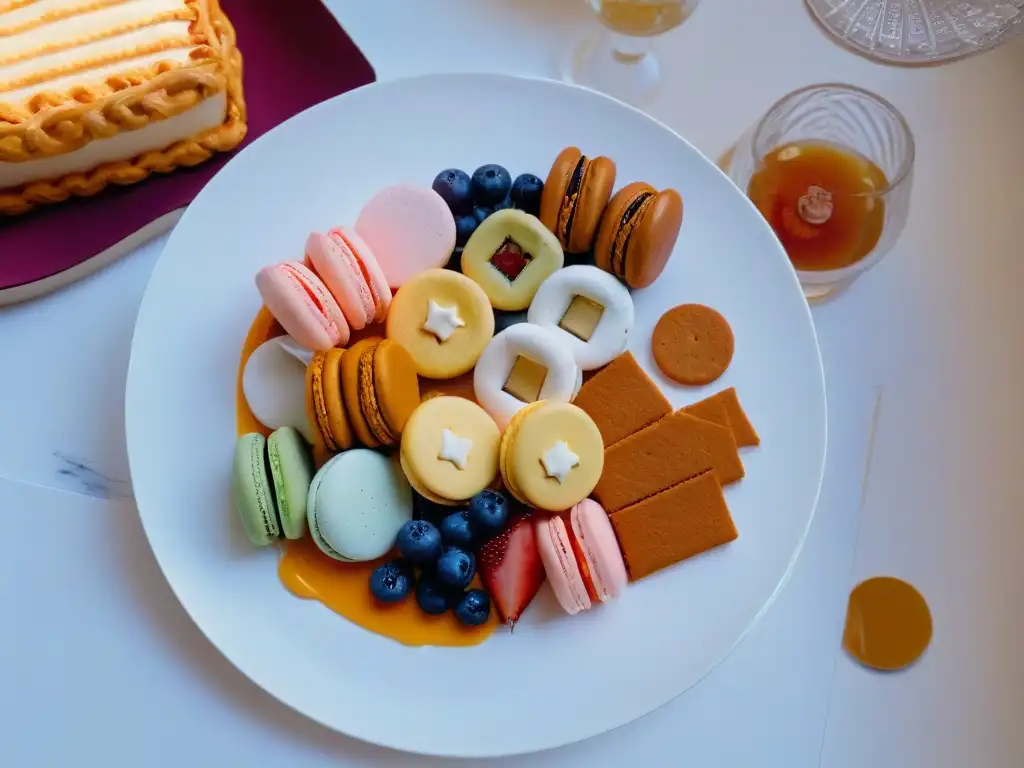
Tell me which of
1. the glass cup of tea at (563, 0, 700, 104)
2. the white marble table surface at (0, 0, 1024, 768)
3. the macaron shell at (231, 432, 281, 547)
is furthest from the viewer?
the glass cup of tea at (563, 0, 700, 104)

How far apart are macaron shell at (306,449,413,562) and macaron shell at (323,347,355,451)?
0.10 feet

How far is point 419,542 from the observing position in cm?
104

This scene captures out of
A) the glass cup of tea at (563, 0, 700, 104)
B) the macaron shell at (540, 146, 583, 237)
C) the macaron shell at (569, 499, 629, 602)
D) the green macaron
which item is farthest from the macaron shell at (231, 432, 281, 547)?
the glass cup of tea at (563, 0, 700, 104)

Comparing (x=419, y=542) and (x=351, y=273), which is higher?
(x=351, y=273)

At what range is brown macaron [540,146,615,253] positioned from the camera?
1130mm

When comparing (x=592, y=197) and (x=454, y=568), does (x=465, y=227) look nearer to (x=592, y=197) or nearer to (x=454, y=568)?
(x=592, y=197)

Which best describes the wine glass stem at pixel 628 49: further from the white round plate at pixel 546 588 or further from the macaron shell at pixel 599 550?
the macaron shell at pixel 599 550

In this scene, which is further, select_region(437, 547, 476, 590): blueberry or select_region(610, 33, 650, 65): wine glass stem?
select_region(610, 33, 650, 65): wine glass stem

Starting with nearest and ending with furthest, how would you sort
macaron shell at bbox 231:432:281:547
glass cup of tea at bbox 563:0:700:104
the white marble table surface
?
macaron shell at bbox 231:432:281:547, the white marble table surface, glass cup of tea at bbox 563:0:700:104

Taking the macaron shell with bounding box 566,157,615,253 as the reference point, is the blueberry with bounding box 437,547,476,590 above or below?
below

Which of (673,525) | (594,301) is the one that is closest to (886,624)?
(673,525)

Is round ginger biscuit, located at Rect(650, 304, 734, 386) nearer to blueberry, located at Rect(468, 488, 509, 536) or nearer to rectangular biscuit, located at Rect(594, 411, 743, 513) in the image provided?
rectangular biscuit, located at Rect(594, 411, 743, 513)

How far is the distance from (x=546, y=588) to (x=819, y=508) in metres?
0.39

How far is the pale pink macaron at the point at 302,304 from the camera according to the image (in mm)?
1051
